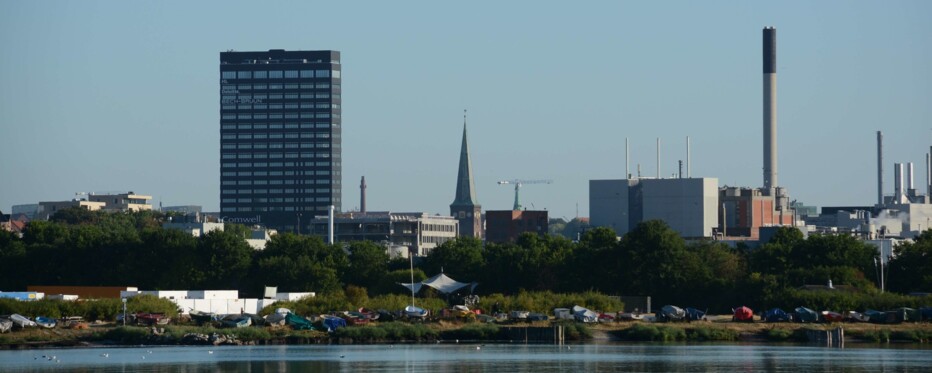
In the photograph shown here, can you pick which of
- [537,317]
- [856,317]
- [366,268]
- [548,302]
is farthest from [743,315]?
[366,268]

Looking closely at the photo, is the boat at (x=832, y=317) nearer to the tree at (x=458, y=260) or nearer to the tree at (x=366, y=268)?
the tree at (x=458, y=260)

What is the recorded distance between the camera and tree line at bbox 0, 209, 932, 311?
131 meters

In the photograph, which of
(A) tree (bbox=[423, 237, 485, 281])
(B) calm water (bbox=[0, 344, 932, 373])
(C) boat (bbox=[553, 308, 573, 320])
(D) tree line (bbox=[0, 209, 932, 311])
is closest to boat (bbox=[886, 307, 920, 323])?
(D) tree line (bbox=[0, 209, 932, 311])

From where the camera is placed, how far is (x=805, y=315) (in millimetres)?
115188

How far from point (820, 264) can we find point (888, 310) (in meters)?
17.2

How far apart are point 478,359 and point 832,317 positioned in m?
31.4

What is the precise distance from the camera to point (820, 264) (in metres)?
135

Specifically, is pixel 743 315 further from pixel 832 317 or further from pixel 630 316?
pixel 630 316

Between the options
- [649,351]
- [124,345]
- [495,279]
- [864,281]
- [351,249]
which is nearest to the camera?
[649,351]

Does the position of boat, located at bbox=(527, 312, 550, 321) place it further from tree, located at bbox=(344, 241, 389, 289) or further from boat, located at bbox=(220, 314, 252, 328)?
tree, located at bbox=(344, 241, 389, 289)

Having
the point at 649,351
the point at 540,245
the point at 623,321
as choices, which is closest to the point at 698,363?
the point at 649,351

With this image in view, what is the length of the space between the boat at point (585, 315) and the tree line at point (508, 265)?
12974mm

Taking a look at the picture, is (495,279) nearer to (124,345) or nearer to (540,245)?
(540,245)

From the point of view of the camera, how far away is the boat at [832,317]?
11469cm
